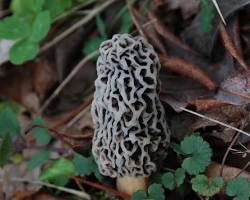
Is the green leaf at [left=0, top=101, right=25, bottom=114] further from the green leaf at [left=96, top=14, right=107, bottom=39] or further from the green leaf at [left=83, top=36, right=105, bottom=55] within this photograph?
the green leaf at [left=96, top=14, right=107, bottom=39]

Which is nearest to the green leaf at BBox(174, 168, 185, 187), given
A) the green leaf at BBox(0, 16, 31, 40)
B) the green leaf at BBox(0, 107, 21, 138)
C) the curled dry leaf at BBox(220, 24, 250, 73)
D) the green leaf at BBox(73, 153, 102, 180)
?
the green leaf at BBox(73, 153, 102, 180)

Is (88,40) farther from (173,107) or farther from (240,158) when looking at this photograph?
(240,158)

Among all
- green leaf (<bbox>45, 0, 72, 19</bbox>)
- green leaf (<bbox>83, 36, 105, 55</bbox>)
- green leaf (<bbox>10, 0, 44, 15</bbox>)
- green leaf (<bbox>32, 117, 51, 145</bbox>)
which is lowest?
green leaf (<bbox>32, 117, 51, 145</bbox>)

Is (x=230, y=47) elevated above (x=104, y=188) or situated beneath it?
elevated above

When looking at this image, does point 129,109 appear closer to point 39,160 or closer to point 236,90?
point 236,90

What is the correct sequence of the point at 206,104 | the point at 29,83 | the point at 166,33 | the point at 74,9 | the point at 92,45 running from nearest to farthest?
the point at 206,104, the point at 166,33, the point at 92,45, the point at 74,9, the point at 29,83

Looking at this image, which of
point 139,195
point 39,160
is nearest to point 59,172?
point 39,160

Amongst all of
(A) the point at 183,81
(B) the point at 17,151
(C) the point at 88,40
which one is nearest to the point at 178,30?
(A) the point at 183,81
